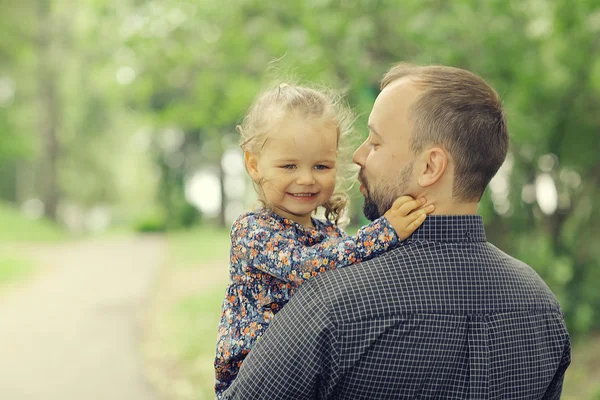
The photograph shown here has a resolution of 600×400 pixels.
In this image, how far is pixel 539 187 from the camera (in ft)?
21.5

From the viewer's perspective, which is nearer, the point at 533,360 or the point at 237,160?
the point at 533,360

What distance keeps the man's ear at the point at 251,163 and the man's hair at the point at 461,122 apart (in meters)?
0.64

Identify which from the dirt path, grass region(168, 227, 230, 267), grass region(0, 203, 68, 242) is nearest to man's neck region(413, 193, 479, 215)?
the dirt path

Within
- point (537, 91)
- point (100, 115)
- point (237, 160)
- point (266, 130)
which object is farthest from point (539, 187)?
point (100, 115)

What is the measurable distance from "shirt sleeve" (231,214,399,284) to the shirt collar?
0.06 meters

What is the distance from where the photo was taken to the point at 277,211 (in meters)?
2.10

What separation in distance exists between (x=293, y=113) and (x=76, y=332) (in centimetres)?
712

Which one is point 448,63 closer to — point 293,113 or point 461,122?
point 293,113

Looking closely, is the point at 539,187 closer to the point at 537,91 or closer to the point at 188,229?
the point at 537,91

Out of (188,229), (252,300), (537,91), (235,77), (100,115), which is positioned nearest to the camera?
(252,300)

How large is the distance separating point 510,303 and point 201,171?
2283 centimetres

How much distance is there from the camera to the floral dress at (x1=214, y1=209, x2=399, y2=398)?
1.86m

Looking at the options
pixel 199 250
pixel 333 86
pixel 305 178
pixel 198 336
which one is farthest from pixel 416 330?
pixel 199 250

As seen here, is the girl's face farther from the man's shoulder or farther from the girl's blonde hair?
the man's shoulder
